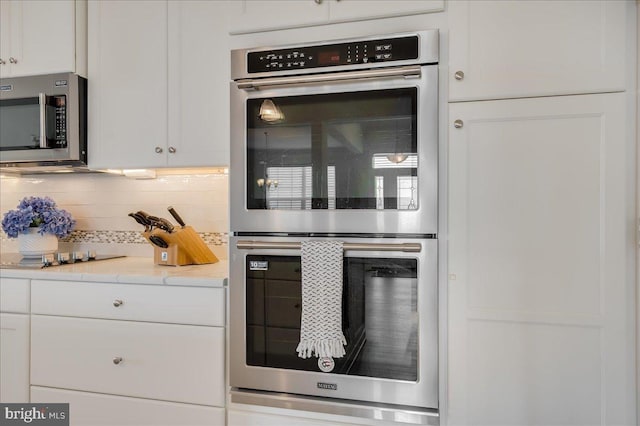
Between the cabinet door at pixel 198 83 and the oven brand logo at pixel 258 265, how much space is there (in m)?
0.46

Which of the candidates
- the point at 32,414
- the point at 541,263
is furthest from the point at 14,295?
the point at 541,263

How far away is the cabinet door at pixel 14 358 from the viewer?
1.86 meters

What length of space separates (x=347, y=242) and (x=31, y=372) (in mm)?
1474

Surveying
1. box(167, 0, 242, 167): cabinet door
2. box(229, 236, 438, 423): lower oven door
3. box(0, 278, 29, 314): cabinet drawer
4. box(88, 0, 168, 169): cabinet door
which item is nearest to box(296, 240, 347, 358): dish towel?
box(229, 236, 438, 423): lower oven door

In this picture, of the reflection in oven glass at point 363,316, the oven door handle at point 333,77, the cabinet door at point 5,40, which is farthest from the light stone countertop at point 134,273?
the cabinet door at point 5,40

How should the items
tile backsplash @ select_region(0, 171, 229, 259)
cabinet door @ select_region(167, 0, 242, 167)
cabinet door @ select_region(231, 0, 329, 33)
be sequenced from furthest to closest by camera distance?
tile backsplash @ select_region(0, 171, 229, 259)
cabinet door @ select_region(167, 0, 242, 167)
cabinet door @ select_region(231, 0, 329, 33)

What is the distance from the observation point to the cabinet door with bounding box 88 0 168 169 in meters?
1.88

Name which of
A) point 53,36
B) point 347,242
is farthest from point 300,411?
point 53,36

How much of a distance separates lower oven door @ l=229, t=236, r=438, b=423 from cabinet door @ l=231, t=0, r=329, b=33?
2.50 feet

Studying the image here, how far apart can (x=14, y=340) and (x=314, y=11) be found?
5.97ft

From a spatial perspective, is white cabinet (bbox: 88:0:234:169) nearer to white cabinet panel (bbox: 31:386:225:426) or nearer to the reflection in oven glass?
the reflection in oven glass

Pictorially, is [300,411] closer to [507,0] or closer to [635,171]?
[635,171]

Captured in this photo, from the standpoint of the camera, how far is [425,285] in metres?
1.41

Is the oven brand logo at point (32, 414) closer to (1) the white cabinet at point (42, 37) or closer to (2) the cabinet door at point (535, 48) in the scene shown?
(1) the white cabinet at point (42, 37)
